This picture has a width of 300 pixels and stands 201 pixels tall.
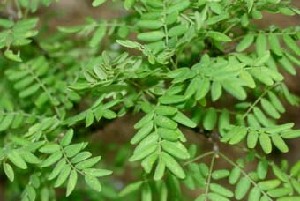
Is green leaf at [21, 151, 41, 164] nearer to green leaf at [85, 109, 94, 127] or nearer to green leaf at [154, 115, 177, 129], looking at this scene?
green leaf at [85, 109, 94, 127]

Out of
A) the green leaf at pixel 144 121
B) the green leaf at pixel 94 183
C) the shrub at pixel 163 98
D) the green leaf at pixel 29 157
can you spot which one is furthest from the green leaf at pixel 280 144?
the green leaf at pixel 29 157

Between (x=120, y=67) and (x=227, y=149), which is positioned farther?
(x=227, y=149)

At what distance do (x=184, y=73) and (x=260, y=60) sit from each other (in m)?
0.17

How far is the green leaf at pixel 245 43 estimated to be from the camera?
5.13ft

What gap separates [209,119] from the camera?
1.61 m

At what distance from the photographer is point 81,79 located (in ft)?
5.05

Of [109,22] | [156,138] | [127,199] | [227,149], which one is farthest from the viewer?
[227,149]

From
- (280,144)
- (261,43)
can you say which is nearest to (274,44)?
(261,43)

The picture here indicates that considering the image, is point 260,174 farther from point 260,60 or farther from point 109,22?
point 109,22

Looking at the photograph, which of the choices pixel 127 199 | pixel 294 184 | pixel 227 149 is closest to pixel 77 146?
pixel 294 184

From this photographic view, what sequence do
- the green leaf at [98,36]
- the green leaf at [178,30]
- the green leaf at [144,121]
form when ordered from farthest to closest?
the green leaf at [98,36]
the green leaf at [178,30]
the green leaf at [144,121]

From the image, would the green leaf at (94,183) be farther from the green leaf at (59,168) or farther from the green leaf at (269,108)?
the green leaf at (269,108)

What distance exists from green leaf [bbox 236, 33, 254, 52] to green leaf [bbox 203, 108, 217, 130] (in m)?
0.18

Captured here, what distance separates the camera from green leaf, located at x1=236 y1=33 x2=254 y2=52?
61.6 inches
